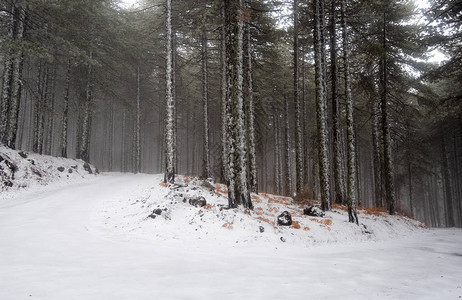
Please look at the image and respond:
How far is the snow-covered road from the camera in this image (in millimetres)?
3676

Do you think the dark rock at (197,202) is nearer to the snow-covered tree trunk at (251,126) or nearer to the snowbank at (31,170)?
the snow-covered tree trunk at (251,126)

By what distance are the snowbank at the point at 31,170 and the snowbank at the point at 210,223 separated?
5.62 meters

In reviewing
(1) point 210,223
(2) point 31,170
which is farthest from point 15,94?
(1) point 210,223

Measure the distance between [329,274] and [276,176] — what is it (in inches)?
782

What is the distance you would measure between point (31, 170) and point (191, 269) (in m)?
13.7

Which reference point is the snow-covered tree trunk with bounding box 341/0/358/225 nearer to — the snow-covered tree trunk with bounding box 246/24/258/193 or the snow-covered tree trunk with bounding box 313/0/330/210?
Result: the snow-covered tree trunk with bounding box 313/0/330/210

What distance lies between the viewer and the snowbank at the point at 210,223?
24.8 ft

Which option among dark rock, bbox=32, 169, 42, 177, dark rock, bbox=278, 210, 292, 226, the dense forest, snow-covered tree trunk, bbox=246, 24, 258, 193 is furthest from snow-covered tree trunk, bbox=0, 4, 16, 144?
dark rock, bbox=278, 210, 292, 226

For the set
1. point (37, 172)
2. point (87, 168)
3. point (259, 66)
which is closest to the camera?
point (37, 172)

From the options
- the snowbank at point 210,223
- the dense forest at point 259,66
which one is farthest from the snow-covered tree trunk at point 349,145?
the snowbank at point 210,223

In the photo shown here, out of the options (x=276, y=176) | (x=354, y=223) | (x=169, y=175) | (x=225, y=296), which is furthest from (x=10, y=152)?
(x=276, y=176)

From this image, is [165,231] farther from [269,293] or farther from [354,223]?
[354,223]

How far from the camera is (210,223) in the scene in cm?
809

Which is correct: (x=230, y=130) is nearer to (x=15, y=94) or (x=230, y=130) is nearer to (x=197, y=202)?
(x=197, y=202)
